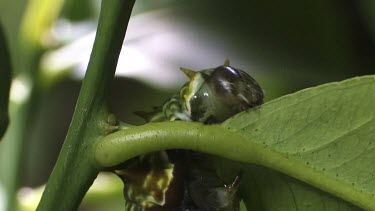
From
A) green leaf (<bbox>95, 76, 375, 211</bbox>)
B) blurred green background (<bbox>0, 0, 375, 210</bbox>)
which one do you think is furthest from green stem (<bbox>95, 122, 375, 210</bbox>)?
blurred green background (<bbox>0, 0, 375, 210</bbox>)

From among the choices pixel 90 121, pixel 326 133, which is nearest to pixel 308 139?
pixel 326 133

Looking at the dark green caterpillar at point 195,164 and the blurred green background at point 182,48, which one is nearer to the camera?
the dark green caterpillar at point 195,164

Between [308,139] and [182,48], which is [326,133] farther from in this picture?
[182,48]

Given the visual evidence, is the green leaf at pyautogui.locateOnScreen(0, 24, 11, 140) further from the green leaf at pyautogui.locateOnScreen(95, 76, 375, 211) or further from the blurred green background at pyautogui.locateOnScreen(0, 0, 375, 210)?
the blurred green background at pyautogui.locateOnScreen(0, 0, 375, 210)

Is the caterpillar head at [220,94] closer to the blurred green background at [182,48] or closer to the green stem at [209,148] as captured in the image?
the green stem at [209,148]

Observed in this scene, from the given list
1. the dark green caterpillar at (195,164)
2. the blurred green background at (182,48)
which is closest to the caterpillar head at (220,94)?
the dark green caterpillar at (195,164)

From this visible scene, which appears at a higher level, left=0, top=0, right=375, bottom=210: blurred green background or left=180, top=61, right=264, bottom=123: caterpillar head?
left=180, top=61, right=264, bottom=123: caterpillar head

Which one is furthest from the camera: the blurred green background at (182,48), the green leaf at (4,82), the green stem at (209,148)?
the blurred green background at (182,48)
